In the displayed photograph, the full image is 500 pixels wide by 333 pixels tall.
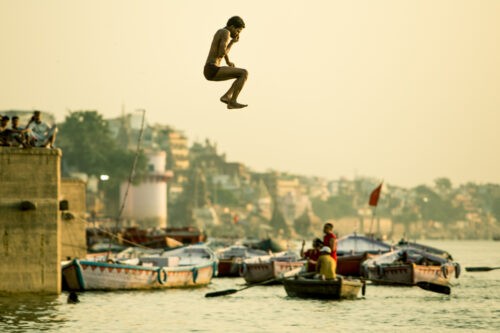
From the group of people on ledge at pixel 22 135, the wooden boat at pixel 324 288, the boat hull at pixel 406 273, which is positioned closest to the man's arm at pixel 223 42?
the group of people on ledge at pixel 22 135

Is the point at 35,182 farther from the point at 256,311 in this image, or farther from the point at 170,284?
the point at 170,284

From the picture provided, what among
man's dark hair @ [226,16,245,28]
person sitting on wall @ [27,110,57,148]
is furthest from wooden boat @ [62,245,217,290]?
man's dark hair @ [226,16,245,28]

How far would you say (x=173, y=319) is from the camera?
4516cm

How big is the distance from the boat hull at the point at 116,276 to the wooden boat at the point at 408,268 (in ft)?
33.1

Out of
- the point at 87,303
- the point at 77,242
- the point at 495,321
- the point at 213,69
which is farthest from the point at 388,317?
the point at 213,69

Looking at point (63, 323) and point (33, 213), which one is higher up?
point (33, 213)

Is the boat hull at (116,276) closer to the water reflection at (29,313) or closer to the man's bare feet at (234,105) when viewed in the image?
the water reflection at (29,313)

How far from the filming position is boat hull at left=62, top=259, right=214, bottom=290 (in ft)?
181

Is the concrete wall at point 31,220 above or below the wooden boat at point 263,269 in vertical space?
above

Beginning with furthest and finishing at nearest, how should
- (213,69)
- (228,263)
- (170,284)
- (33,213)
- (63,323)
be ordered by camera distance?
(228,263) < (170,284) < (33,213) < (63,323) < (213,69)

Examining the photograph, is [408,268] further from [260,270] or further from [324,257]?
[324,257]

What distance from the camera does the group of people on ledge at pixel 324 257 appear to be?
4384 centimetres

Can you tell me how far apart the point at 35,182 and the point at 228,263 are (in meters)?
35.0

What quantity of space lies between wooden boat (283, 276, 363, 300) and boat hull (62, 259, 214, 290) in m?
9.07
